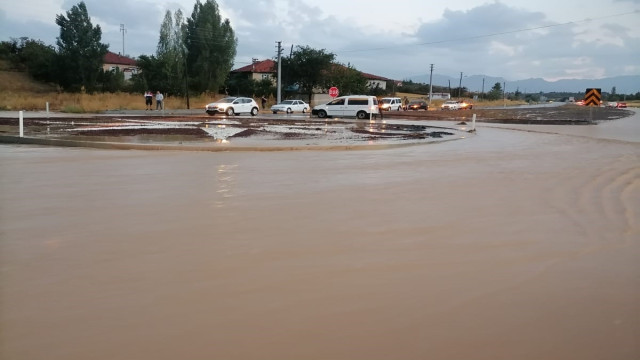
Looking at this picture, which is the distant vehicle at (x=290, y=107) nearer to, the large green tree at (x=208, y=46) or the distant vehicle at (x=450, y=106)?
the large green tree at (x=208, y=46)

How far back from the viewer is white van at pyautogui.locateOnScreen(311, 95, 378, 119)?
1393 inches

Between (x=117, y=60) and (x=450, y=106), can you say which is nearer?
(x=450, y=106)

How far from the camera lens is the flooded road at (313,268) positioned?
3486 mm

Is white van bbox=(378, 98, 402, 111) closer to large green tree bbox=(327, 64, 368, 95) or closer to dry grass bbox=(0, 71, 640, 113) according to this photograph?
large green tree bbox=(327, 64, 368, 95)

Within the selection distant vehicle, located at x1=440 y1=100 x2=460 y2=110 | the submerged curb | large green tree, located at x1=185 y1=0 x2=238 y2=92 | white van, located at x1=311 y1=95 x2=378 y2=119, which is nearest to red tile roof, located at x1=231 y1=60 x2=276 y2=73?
large green tree, located at x1=185 y1=0 x2=238 y2=92

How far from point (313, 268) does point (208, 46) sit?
5818cm

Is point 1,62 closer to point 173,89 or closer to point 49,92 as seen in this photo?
point 49,92

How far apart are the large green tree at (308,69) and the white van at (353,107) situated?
92.4ft

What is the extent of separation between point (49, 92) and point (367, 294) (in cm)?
5680

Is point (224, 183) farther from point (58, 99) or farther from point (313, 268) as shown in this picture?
point (58, 99)

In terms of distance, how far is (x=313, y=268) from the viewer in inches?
190

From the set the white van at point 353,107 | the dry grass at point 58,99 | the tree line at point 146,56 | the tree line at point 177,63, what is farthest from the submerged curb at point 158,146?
the tree line at point 146,56

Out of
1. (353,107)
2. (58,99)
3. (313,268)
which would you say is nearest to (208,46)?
(58,99)

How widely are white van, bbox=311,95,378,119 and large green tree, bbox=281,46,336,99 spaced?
1109 inches
